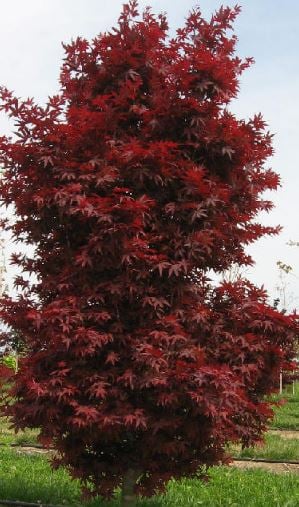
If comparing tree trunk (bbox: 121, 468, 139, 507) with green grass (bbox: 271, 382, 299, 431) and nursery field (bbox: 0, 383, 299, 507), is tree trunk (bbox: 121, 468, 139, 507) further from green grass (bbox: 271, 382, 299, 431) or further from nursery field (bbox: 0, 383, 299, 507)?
green grass (bbox: 271, 382, 299, 431)

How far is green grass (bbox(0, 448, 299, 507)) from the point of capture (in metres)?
6.99

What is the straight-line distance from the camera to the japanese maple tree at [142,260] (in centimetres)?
493

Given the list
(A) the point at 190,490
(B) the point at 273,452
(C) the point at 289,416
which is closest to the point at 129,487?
(A) the point at 190,490

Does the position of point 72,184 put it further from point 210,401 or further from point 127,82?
point 210,401

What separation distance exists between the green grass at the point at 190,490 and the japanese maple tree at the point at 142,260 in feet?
4.53

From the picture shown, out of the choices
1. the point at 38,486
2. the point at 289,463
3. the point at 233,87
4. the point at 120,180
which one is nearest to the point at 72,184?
the point at 120,180

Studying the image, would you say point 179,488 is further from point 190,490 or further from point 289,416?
point 289,416

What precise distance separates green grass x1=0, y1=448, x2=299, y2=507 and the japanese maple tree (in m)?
1.38

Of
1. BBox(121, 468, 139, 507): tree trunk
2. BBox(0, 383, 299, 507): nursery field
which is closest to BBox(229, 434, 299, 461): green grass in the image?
BBox(0, 383, 299, 507): nursery field

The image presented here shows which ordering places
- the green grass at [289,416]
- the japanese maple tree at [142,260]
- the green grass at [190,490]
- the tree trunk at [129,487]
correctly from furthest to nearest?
the green grass at [289,416] → the green grass at [190,490] → the tree trunk at [129,487] → the japanese maple tree at [142,260]

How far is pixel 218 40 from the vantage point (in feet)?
19.3

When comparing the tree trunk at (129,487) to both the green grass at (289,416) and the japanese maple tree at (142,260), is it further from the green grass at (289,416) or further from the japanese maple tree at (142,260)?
the green grass at (289,416)

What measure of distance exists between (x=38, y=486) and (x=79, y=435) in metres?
2.79

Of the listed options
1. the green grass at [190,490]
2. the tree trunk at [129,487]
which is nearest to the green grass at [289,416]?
the green grass at [190,490]
